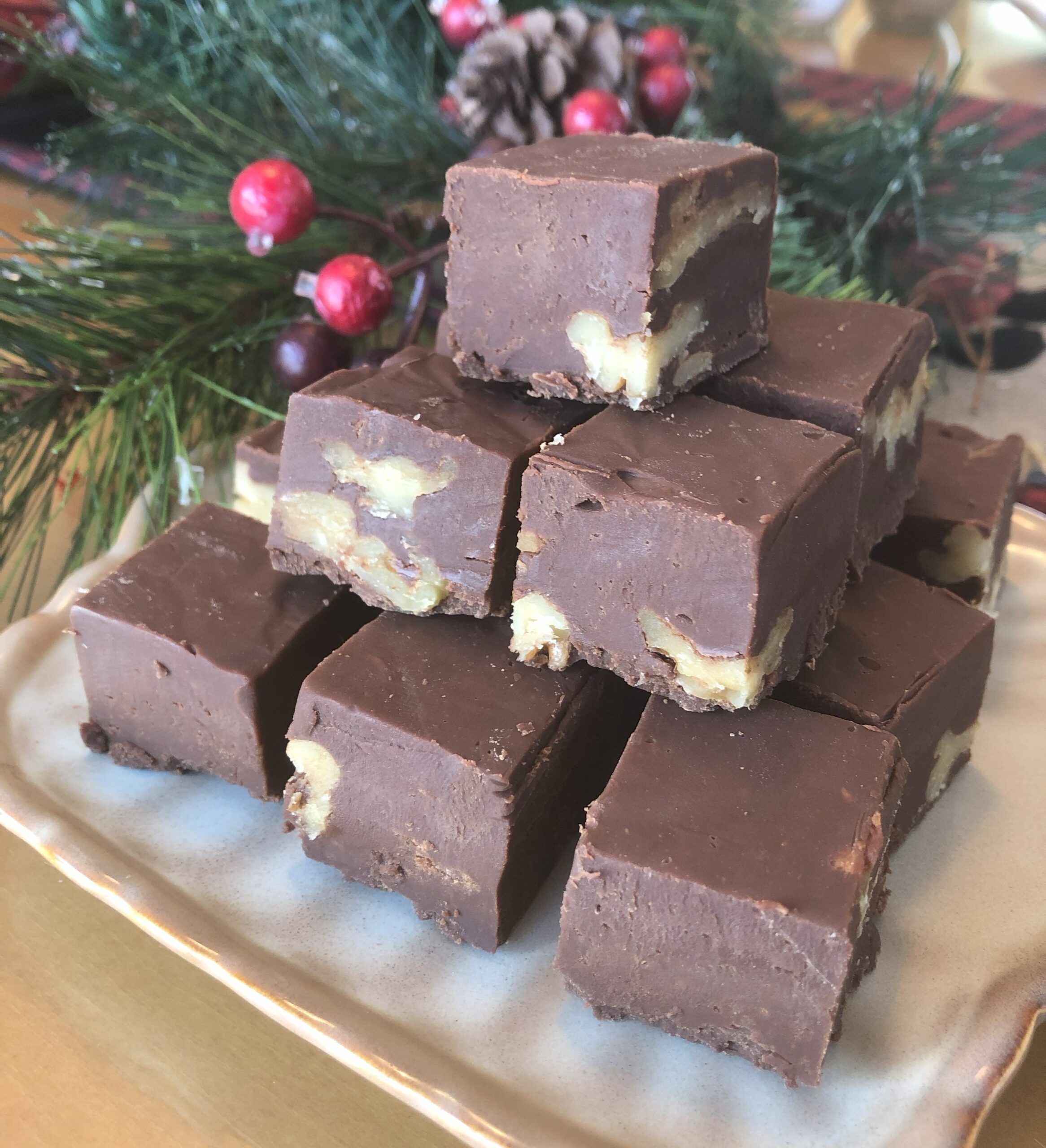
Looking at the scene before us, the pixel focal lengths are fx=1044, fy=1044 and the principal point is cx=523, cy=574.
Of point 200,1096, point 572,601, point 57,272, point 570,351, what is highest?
point 570,351

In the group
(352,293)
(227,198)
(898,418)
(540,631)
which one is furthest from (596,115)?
(540,631)

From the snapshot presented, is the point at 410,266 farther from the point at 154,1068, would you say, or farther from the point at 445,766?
the point at 154,1068

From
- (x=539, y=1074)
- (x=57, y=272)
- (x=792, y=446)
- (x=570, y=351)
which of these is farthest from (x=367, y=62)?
(x=539, y=1074)

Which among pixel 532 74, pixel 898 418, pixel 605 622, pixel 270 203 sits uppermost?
pixel 532 74

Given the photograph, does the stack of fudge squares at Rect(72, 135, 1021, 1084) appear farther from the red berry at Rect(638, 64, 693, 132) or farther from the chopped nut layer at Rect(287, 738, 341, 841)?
the red berry at Rect(638, 64, 693, 132)

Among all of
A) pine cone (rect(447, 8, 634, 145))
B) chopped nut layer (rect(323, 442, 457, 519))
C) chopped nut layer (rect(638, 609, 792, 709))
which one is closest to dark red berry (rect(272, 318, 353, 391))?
chopped nut layer (rect(323, 442, 457, 519))

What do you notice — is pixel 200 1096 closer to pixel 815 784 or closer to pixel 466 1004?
pixel 466 1004

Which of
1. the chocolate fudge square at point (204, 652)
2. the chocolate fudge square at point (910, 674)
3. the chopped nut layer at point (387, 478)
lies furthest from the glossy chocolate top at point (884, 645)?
the chocolate fudge square at point (204, 652)
